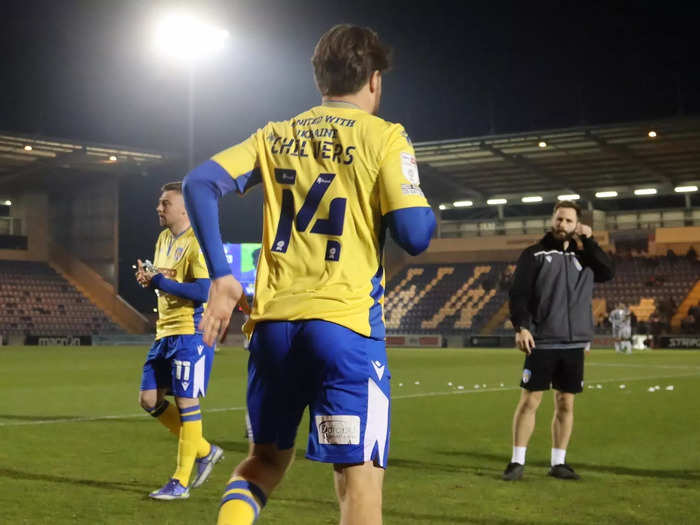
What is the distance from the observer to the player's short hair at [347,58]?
323 centimetres

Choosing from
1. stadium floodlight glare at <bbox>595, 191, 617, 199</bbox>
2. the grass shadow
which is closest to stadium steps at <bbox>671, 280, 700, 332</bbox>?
stadium floodlight glare at <bbox>595, 191, 617, 199</bbox>

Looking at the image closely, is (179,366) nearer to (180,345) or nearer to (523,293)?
(180,345)

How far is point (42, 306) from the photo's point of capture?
1982 inches

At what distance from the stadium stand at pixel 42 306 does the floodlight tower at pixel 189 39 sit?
17.1m

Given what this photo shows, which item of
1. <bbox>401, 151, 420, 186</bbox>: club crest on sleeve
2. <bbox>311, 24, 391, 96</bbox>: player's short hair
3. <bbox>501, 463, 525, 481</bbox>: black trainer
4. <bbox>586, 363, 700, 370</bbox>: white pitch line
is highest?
<bbox>311, 24, 391, 96</bbox>: player's short hair

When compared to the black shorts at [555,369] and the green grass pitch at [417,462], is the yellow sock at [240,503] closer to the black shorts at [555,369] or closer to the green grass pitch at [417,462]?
the green grass pitch at [417,462]

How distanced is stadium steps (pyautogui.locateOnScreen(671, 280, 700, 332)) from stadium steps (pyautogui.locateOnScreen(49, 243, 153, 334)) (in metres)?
26.3

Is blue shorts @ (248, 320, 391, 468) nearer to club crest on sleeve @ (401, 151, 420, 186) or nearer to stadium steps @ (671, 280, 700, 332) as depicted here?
club crest on sleeve @ (401, 151, 420, 186)

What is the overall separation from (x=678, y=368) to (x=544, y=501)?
749 inches

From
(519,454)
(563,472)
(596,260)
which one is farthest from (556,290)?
(563,472)

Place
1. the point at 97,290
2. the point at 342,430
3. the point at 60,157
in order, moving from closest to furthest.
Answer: the point at 342,430 < the point at 60,157 < the point at 97,290

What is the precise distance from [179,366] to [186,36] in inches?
1139

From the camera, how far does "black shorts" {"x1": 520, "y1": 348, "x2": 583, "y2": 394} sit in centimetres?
765

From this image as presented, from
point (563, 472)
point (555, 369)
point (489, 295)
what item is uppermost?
point (555, 369)
